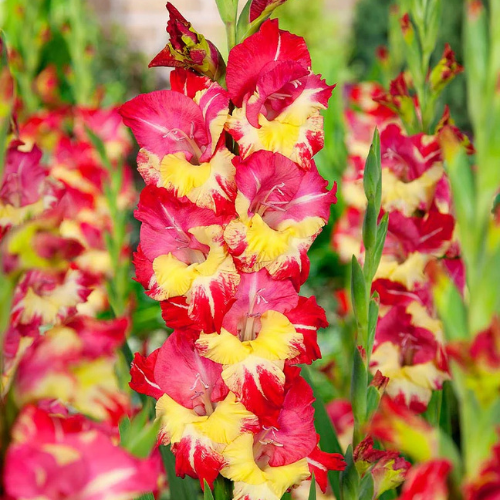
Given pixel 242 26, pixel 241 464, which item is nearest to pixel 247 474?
pixel 241 464

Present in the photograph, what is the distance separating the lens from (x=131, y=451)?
0.32 metres

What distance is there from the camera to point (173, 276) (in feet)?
1.80

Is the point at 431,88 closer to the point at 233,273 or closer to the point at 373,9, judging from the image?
the point at 233,273

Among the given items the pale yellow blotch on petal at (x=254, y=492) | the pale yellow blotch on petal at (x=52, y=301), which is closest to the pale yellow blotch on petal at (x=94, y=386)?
the pale yellow blotch on petal at (x=254, y=492)

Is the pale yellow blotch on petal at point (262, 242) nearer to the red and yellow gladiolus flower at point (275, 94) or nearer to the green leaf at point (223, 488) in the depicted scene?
the red and yellow gladiolus flower at point (275, 94)

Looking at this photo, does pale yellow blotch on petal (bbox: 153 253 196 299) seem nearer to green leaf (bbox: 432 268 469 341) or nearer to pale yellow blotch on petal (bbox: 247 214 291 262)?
pale yellow blotch on petal (bbox: 247 214 291 262)

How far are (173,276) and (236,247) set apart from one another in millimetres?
53

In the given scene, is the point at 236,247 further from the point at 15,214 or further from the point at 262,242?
the point at 15,214

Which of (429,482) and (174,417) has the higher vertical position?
(429,482)

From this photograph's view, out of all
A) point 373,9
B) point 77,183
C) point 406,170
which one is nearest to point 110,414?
point 406,170

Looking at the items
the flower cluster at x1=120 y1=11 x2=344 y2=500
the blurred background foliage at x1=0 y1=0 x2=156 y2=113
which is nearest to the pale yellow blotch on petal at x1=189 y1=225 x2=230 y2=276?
the flower cluster at x1=120 y1=11 x2=344 y2=500

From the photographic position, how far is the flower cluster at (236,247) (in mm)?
534

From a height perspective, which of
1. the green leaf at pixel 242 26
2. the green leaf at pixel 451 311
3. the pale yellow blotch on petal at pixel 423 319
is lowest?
the pale yellow blotch on petal at pixel 423 319

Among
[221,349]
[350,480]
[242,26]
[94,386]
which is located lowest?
[350,480]
